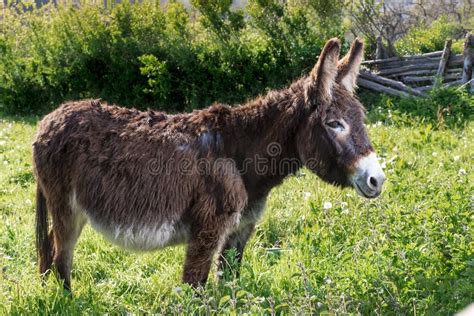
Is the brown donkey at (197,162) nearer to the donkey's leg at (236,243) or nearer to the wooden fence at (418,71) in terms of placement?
the donkey's leg at (236,243)

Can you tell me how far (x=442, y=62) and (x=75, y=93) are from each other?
8.03 m

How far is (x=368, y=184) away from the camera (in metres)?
2.91

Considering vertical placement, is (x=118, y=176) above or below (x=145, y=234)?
above

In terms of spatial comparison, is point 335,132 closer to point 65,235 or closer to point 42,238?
point 65,235

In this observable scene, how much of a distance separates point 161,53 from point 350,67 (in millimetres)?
8782

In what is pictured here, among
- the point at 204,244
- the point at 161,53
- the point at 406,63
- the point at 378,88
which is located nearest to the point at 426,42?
the point at 406,63

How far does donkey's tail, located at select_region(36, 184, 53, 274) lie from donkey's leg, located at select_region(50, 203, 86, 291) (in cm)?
10

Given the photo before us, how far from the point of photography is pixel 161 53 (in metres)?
11.6

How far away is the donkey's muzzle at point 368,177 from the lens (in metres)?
2.89

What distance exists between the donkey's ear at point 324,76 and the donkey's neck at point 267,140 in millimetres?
94

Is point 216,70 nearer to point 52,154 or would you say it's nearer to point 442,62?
point 442,62

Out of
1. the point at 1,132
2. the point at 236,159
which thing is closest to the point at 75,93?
the point at 1,132

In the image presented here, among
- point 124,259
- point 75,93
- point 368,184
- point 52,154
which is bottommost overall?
point 75,93

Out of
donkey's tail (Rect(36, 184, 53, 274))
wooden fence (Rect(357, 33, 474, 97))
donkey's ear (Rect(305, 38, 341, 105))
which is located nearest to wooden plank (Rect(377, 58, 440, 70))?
wooden fence (Rect(357, 33, 474, 97))
